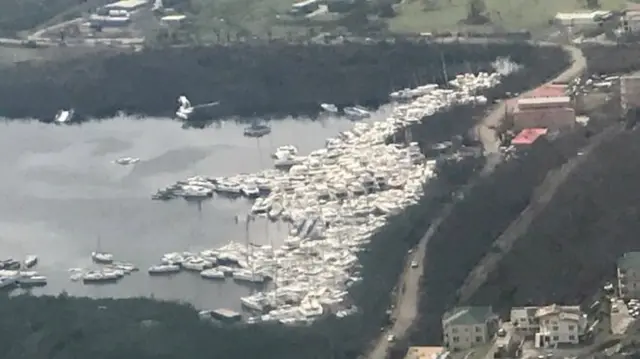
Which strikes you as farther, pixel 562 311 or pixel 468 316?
pixel 468 316

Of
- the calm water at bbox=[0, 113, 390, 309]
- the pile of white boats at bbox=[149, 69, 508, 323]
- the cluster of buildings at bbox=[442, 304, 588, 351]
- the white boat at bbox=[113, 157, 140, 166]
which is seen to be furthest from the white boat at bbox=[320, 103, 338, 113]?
the cluster of buildings at bbox=[442, 304, 588, 351]

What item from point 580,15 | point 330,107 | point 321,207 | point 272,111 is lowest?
point 272,111

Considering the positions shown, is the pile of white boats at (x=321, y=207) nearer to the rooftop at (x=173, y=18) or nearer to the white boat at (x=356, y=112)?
the white boat at (x=356, y=112)

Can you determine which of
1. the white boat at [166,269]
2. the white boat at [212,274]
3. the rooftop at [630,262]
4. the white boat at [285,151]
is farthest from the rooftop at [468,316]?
the white boat at [285,151]

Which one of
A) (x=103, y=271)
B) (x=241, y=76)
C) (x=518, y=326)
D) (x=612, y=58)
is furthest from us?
(x=241, y=76)

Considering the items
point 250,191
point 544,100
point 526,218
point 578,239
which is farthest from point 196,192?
point 578,239

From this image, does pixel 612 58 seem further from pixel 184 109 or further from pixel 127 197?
pixel 127 197

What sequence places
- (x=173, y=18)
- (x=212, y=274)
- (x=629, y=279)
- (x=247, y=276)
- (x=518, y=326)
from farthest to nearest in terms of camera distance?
(x=173, y=18), (x=212, y=274), (x=247, y=276), (x=629, y=279), (x=518, y=326)
